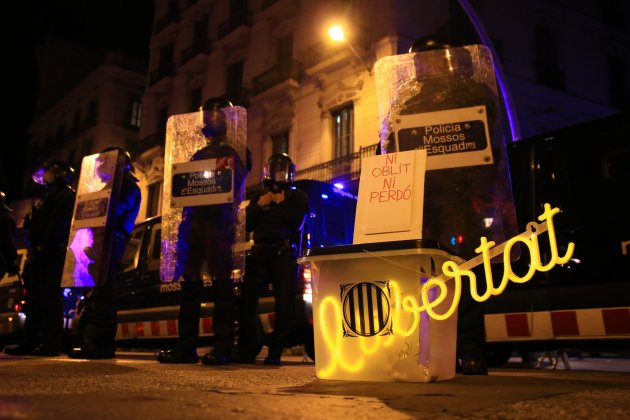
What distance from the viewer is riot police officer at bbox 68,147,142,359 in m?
5.33

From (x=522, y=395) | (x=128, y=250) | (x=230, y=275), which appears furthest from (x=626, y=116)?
(x=128, y=250)

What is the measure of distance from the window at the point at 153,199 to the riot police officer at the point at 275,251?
2140 cm

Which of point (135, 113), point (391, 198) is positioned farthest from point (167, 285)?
point (135, 113)

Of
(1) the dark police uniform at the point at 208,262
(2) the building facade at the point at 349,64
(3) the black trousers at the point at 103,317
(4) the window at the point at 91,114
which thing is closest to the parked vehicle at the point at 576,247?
(1) the dark police uniform at the point at 208,262

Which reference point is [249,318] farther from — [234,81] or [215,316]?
[234,81]

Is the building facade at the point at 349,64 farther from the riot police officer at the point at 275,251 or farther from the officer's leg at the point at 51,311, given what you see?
the officer's leg at the point at 51,311

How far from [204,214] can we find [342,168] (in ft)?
44.6

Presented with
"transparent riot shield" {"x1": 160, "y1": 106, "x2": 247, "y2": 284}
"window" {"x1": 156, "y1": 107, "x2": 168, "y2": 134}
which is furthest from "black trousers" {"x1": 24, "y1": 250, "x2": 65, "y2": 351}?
"window" {"x1": 156, "y1": 107, "x2": 168, "y2": 134}

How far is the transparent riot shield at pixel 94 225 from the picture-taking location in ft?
17.7

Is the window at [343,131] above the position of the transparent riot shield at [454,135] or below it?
above

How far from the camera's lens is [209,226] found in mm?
4832

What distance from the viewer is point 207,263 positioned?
4777mm

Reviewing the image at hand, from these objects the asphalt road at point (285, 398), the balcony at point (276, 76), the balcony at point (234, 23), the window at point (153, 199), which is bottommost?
the asphalt road at point (285, 398)

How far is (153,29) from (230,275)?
91.8ft
